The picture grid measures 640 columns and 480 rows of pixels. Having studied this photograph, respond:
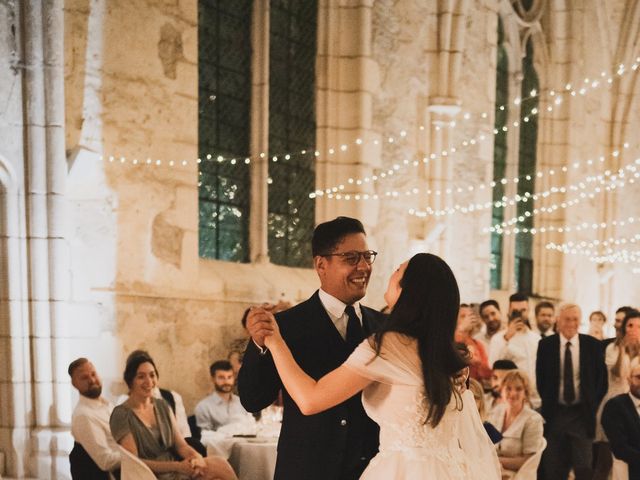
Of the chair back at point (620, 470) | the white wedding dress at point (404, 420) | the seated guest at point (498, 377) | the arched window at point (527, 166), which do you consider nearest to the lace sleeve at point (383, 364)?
the white wedding dress at point (404, 420)

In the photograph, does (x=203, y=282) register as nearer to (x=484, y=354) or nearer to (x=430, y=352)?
(x=484, y=354)

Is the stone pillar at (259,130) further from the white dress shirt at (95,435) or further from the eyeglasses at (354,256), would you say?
the eyeglasses at (354,256)

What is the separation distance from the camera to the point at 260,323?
9.78ft

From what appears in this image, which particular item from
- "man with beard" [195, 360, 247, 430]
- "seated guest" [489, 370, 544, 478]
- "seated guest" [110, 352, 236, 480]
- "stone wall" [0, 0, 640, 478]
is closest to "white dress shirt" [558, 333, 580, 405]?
"seated guest" [489, 370, 544, 478]

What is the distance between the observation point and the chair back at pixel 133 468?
5.71 metres

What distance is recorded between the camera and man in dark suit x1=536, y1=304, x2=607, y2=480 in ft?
26.1

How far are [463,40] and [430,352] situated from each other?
381 inches

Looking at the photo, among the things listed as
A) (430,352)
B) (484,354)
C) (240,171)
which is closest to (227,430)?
(484,354)

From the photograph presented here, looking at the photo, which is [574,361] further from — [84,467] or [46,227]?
[46,227]

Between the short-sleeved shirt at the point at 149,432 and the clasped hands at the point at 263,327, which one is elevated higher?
the clasped hands at the point at 263,327

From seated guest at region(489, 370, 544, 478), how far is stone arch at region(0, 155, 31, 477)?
3346mm

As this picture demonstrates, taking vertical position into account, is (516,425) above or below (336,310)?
below

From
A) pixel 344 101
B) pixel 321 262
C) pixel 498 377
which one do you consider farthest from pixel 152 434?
pixel 344 101

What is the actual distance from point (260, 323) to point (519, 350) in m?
6.40
